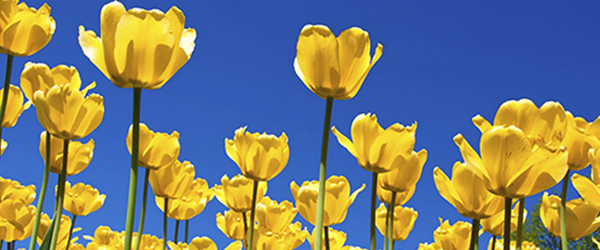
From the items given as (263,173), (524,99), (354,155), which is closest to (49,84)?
(263,173)

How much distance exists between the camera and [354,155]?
2.17 m

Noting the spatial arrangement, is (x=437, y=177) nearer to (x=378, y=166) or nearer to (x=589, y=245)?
(x=378, y=166)

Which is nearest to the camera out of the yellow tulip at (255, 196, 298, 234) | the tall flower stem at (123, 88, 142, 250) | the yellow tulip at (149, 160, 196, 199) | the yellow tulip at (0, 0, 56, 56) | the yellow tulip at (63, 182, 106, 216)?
the tall flower stem at (123, 88, 142, 250)

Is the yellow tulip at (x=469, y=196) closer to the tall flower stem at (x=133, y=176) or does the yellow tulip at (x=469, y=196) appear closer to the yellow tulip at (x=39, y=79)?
the tall flower stem at (x=133, y=176)

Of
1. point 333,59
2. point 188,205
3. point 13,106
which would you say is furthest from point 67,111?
point 188,205

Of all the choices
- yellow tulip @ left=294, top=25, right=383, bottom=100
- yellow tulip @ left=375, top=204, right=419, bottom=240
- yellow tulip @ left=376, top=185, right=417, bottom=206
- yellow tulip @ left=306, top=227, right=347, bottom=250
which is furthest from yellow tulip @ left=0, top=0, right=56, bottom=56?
yellow tulip @ left=375, top=204, right=419, bottom=240

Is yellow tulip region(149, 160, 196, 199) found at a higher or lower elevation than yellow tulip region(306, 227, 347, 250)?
higher

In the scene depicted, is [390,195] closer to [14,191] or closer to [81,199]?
[81,199]

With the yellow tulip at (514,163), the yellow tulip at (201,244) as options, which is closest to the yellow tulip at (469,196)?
the yellow tulip at (514,163)

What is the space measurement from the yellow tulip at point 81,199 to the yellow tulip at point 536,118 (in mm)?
2903

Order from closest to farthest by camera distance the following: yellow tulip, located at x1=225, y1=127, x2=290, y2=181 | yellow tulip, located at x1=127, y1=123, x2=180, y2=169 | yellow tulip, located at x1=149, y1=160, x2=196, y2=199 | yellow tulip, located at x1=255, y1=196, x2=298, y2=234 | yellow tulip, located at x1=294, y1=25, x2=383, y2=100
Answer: yellow tulip, located at x1=294, y1=25, x2=383, y2=100
yellow tulip, located at x1=127, y1=123, x2=180, y2=169
yellow tulip, located at x1=225, y1=127, x2=290, y2=181
yellow tulip, located at x1=149, y1=160, x2=196, y2=199
yellow tulip, located at x1=255, y1=196, x2=298, y2=234

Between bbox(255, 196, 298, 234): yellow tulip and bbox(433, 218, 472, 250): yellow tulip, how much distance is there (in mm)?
967

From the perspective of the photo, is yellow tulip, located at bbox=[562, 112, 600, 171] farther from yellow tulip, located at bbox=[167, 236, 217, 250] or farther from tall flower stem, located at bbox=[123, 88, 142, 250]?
yellow tulip, located at bbox=[167, 236, 217, 250]

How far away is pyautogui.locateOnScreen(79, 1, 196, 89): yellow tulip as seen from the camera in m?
1.60
